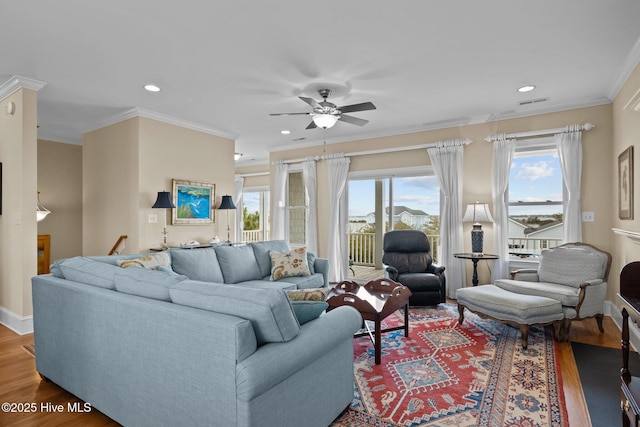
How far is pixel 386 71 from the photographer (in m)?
3.47

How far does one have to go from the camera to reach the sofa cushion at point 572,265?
149 inches

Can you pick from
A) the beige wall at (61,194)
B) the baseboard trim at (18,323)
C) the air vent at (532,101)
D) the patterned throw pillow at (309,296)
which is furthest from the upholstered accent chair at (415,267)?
the beige wall at (61,194)

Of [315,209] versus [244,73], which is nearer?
[244,73]

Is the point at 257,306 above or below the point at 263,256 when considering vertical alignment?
above

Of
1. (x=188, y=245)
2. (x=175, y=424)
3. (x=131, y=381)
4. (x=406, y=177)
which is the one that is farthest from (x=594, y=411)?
(x=188, y=245)

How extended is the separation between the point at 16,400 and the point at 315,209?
491cm

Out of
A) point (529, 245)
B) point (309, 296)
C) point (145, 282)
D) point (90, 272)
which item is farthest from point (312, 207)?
point (145, 282)

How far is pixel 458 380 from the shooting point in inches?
103

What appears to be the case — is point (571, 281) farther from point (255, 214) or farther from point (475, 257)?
point (255, 214)

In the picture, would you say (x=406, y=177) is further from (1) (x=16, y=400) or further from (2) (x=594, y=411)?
(1) (x=16, y=400)

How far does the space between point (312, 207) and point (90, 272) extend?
4.51m

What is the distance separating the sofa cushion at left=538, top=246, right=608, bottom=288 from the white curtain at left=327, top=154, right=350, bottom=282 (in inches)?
121

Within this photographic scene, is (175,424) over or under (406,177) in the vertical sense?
under

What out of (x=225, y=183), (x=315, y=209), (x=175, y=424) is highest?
(x=225, y=183)
